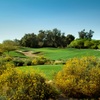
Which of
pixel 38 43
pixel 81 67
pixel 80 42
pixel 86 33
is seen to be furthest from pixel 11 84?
pixel 86 33

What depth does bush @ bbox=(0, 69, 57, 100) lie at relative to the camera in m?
12.4

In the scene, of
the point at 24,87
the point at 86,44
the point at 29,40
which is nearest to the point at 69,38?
the point at 29,40

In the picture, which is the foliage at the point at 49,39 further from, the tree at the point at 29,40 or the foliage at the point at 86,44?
the foliage at the point at 86,44

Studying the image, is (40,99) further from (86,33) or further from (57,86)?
(86,33)

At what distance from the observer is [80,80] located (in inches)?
539

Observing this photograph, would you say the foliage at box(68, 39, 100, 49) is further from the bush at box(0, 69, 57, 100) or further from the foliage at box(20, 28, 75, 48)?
the bush at box(0, 69, 57, 100)

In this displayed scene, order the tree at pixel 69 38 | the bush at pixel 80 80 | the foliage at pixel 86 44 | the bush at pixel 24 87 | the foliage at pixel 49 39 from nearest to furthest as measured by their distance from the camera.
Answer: the bush at pixel 24 87 → the bush at pixel 80 80 → the foliage at pixel 86 44 → the foliage at pixel 49 39 → the tree at pixel 69 38

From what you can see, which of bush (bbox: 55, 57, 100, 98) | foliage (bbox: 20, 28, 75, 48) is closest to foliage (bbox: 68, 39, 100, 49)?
foliage (bbox: 20, 28, 75, 48)

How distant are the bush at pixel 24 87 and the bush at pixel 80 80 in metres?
0.77

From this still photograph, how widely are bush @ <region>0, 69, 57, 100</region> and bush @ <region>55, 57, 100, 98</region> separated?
0.77 meters

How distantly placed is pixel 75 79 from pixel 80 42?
85873mm

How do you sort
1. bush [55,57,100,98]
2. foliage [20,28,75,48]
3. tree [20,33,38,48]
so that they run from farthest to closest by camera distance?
foliage [20,28,75,48], tree [20,33,38,48], bush [55,57,100,98]

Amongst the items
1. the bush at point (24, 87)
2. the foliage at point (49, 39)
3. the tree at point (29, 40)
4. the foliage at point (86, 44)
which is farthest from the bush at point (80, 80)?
the foliage at point (49, 39)

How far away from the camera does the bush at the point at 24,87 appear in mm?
12438
